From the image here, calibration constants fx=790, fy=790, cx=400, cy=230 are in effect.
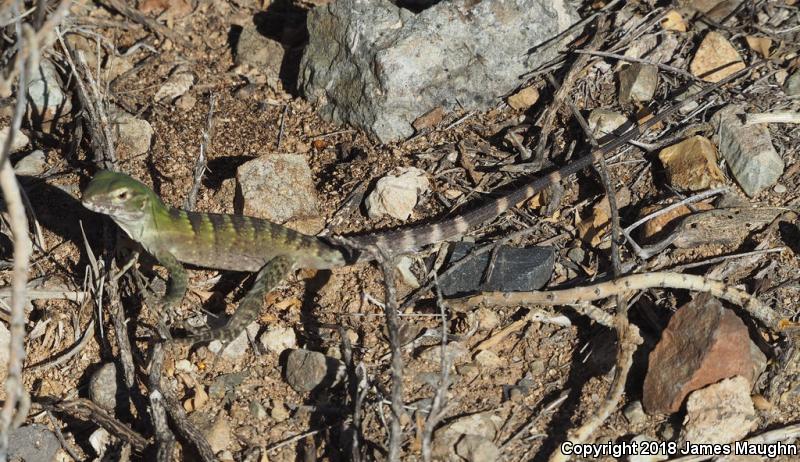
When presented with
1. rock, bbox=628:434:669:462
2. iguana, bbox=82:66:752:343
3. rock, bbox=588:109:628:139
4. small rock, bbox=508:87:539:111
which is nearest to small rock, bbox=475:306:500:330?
iguana, bbox=82:66:752:343

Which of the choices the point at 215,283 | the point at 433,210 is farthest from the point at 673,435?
the point at 215,283

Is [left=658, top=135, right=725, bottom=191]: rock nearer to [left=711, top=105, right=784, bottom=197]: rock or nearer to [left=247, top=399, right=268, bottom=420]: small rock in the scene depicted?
[left=711, top=105, right=784, bottom=197]: rock

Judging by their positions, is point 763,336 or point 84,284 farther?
point 84,284

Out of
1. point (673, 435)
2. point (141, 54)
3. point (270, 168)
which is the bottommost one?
point (673, 435)

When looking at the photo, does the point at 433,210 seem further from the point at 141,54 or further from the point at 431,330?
the point at 141,54

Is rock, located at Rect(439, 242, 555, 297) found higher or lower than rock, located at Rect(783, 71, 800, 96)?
lower

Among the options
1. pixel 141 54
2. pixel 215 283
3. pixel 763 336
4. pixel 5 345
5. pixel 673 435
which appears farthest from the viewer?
pixel 141 54

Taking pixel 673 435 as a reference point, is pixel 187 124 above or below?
above
